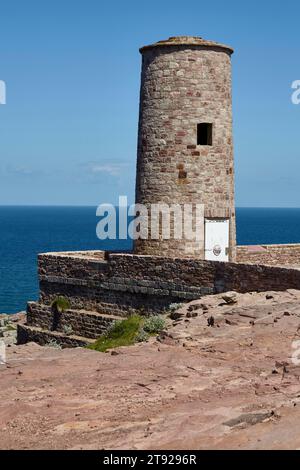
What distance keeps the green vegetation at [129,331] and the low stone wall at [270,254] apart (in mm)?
5647

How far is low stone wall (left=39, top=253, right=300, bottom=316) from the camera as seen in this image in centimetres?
1798

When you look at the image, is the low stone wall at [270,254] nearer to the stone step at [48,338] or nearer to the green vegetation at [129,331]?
the green vegetation at [129,331]

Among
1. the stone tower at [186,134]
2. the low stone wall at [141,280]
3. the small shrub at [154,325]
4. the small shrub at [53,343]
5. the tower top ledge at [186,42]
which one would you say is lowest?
the small shrub at [53,343]

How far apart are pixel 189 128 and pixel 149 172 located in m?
1.72

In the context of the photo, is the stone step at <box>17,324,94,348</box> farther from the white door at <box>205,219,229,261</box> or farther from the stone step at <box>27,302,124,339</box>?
the white door at <box>205,219,229,261</box>

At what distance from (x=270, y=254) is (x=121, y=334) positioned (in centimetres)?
820

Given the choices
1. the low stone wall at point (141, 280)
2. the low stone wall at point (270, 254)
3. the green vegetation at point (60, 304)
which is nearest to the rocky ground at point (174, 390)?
the low stone wall at point (141, 280)

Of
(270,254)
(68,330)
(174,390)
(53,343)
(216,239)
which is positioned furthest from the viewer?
(270,254)

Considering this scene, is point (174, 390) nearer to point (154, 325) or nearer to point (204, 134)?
point (154, 325)

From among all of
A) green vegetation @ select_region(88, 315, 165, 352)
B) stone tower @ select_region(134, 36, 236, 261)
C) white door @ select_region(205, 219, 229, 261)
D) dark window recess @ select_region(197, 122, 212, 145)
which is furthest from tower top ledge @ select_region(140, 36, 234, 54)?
green vegetation @ select_region(88, 315, 165, 352)

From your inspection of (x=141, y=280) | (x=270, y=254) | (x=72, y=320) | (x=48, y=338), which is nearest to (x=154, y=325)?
(x=141, y=280)

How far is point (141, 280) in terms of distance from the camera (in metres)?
20.2

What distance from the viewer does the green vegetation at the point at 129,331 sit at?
16.6 meters
